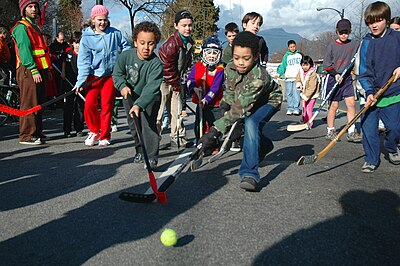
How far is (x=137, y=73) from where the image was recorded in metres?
4.96

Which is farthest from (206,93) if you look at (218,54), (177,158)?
(177,158)

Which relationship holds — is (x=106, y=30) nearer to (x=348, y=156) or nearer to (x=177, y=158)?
(x=177, y=158)

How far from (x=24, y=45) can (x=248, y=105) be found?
392cm

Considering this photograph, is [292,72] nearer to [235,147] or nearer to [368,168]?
[235,147]

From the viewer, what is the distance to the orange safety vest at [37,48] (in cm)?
635

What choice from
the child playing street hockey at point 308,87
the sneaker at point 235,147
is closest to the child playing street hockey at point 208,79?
the sneaker at point 235,147

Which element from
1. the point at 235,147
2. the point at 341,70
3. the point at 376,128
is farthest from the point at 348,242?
the point at 341,70

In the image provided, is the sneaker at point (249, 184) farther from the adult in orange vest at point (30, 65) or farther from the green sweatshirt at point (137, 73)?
the adult in orange vest at point (30, 65)

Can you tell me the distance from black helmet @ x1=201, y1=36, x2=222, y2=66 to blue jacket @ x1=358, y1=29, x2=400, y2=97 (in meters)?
1.89

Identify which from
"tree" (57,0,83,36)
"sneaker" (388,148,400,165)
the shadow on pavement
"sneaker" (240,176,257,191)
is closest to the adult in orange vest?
"sneaker" (240,176,257,191)

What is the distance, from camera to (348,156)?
18.7 ft

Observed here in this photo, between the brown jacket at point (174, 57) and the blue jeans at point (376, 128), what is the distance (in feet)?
8.60

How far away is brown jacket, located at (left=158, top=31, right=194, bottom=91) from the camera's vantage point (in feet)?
19.5

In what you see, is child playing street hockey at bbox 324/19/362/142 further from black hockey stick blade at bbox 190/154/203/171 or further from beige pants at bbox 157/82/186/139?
black hockey stick blade at bbox 190/154/203/171
